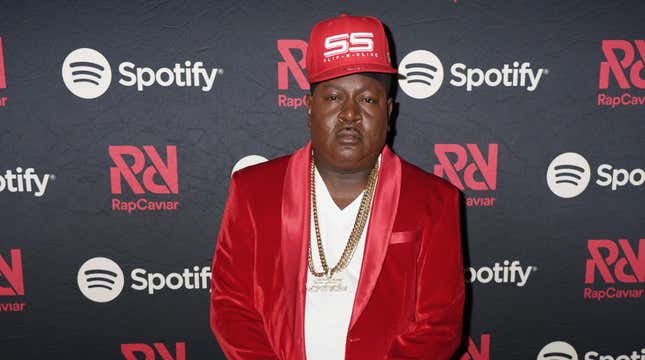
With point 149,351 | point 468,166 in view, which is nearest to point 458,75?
point 468,166

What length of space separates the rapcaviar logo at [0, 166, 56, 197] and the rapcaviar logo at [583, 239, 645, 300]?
82.1 inches

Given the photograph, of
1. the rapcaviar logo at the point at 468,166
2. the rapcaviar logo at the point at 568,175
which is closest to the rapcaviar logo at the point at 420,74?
the rapcaviar logo at the point at 468,166

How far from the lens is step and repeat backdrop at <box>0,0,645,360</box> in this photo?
178cm

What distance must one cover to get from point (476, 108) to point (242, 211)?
1000 mm

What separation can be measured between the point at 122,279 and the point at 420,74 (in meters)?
1.37

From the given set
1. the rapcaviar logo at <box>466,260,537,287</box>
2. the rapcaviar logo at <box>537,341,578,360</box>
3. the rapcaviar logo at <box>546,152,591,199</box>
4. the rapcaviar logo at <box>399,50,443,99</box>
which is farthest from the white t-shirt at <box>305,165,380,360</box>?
the rapcaviar logo at <box>537,341,578,360</box>

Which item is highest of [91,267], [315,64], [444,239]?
[315,64]

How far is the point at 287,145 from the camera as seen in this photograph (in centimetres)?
185

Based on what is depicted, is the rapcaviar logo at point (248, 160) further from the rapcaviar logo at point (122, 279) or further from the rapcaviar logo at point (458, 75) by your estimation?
the rapcaviar logo at point (458, 75)

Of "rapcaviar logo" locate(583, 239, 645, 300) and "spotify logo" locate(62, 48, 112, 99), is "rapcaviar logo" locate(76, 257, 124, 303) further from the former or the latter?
"rapcaviar logo" locate(583, 239, 645, 300)

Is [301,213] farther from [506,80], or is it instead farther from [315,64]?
[506,80]

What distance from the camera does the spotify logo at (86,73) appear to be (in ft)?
5.82

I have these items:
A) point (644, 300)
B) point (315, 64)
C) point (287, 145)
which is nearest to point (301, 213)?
point (315, 64)

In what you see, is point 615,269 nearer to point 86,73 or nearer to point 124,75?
point 124,75
